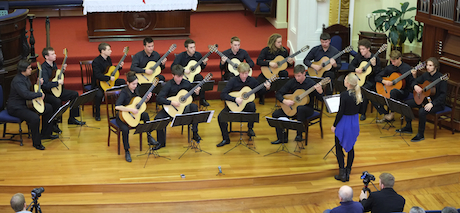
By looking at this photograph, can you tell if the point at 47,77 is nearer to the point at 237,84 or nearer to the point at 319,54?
the point at 237,84

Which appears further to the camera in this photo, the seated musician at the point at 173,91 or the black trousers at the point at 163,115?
the black trousers at the point at 163,115

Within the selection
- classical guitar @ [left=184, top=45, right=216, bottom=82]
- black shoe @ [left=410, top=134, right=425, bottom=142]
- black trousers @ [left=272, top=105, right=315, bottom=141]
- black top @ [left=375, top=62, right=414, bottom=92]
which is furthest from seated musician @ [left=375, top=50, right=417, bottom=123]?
classical guitar @ [left=184, top=45, right=216, bottom=82]

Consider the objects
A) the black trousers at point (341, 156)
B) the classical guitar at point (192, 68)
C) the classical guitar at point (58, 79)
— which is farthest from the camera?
the classical guitar at point (192, 68)

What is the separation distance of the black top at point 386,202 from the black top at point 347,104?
56.9 inches

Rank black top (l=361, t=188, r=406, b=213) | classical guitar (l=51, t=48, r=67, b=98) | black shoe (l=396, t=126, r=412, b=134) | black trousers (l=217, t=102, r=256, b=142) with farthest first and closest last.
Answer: black shoe (l=396, t=126, r=412, b=134) → classical guitar (l=51, t=48, r=67, b=98) → black trousers (l=217, t=102, r=256, b=142) → black top (l=361, t=188, r=406, b=213)

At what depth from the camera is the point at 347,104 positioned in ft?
20.2

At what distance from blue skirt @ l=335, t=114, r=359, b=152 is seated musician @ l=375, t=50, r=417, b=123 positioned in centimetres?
206

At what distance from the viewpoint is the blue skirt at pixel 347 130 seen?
20.6 ft

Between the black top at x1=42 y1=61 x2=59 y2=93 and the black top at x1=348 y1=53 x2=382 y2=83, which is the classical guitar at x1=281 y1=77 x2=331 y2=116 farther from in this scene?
the black top at x1=42 y1=61 x2=59 y2=93

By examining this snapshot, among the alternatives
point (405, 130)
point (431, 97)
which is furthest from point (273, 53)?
point (431, 97)

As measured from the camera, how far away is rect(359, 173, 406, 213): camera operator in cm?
490

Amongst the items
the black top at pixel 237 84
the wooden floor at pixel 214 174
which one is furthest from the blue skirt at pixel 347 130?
the black top at pixel 237 84

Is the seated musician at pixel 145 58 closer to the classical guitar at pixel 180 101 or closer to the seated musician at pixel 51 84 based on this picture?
the seated musician at pixel 51 84

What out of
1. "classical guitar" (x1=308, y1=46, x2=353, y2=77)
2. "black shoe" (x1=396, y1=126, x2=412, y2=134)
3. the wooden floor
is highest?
"classical guitar" (x1=308, y1=46, x2=353, y2=77)
